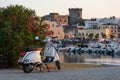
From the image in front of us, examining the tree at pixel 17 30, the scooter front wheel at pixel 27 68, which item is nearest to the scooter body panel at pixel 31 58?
the scooter front wheel at pixel 27 68

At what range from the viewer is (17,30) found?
76.0ft

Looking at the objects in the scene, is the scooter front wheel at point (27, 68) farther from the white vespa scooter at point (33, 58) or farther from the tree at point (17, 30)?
the tree at point (17, 30)

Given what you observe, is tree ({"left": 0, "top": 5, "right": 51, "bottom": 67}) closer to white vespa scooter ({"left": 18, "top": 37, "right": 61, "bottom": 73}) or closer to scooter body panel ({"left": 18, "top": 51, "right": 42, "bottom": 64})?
white vespa scooter ({"left": 18, "top": 37, "right": 61, "bottom": 73})

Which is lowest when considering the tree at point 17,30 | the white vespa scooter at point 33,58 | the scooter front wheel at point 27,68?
the scooter front wheel at point 27,68

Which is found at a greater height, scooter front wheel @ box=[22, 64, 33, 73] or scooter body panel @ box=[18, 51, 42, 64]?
scooter body panel @ box=[18, 51, 42, 64]

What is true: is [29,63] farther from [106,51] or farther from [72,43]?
[72,43]

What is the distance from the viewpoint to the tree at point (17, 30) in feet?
73.8

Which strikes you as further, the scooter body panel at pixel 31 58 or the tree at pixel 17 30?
the tree at pixel 17 30

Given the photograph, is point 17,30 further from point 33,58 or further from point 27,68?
point 27,68

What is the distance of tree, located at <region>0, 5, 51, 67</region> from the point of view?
22.5 metres

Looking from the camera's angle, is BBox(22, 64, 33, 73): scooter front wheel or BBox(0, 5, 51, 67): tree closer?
BBox(22, 64, 33, 73): scooter front wheel

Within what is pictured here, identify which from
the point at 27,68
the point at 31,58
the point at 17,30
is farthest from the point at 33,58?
the point at 17,30

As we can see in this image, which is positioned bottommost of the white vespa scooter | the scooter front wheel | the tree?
the scooter front wheel

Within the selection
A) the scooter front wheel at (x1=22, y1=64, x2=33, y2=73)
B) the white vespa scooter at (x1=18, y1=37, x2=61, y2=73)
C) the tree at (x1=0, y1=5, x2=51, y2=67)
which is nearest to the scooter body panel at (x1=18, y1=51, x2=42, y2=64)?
the white vespa scooter at (x1=18, y1=37, x2=61, y2=73)
